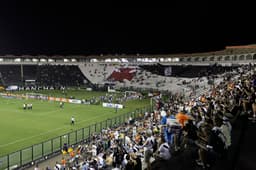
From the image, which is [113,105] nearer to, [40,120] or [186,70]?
[40,120]

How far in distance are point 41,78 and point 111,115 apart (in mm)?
51064

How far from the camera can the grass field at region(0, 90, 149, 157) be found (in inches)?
1026

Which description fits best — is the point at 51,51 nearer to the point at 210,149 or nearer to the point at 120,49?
the point at 120,49

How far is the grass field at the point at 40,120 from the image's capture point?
1026 inches

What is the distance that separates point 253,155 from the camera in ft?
27.0

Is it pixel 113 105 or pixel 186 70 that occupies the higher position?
pixel 186 70

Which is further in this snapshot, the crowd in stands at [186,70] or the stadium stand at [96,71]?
the stadium stand at [96,71]

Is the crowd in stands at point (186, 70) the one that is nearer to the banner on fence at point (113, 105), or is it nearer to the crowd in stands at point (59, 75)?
the crowd in stands at point (59, 75)

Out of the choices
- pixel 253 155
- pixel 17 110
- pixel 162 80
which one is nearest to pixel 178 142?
pixel 253 155

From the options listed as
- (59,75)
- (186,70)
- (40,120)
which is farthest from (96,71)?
(40,120)

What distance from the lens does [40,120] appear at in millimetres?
34500

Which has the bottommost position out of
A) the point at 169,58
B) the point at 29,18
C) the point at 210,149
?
the point at 210,149

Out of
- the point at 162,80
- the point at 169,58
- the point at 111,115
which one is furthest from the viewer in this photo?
the point at 169,58

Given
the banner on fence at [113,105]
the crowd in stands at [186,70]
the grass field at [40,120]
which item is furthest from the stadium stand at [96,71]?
the banner on fence at [113,105]
